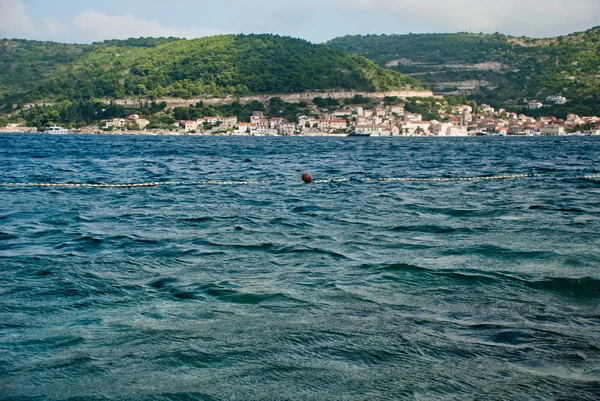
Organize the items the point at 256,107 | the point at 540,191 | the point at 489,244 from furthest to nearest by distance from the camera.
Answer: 1. the point at 256,107
2. the point at 540,191
3. the point at 489,244

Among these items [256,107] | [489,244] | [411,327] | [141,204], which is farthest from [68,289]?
[256,107]

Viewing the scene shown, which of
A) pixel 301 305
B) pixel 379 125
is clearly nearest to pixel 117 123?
pixel 379 125

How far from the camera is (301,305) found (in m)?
6.50

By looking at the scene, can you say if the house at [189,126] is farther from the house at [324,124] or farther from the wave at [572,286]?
the wave at [572,286]

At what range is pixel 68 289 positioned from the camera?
7.23 metres

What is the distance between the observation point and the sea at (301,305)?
461 centimetres

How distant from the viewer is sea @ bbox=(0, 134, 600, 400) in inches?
182

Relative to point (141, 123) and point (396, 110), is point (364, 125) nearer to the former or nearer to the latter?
point (396, 110)

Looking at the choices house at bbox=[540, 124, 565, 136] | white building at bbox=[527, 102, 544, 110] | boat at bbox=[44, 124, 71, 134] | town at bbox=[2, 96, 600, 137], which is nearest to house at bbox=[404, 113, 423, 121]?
town at bbox=[2, 96, 600, 137]

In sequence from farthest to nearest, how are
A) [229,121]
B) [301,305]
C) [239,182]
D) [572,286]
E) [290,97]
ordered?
[290,97], [229,121], [239,182], [572,286], [301,305]

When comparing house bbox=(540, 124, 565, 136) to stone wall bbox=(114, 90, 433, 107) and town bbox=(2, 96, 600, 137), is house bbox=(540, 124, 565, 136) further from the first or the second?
stone wall bbox=(114, 90, 433, 107)

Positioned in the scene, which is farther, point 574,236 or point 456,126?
point 456,126

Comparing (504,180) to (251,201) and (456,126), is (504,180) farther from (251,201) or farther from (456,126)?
(456,126)

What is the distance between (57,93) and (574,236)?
185m
